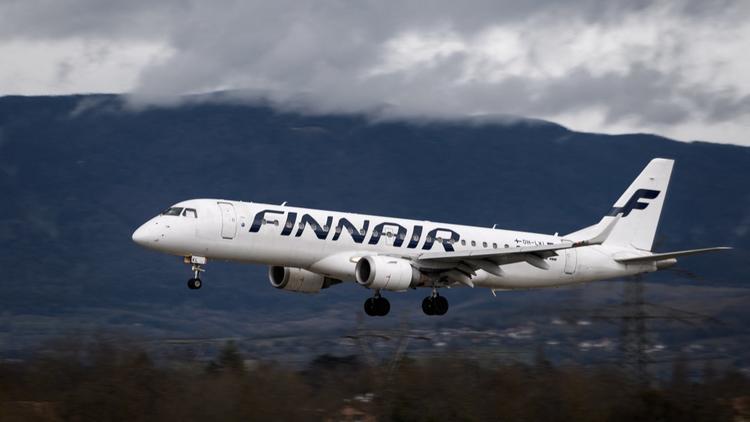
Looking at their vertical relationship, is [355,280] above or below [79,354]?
above

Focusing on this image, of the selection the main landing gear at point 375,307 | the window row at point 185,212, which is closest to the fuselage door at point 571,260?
the main landing gear at point 375,307

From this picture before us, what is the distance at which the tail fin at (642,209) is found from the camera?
2213 inches

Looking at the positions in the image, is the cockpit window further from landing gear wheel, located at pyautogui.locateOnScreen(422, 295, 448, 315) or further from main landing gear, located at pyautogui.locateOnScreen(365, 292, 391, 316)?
landing gear wheel, located at pyautogui.locateOnScreen(422, 295, 448, 315)

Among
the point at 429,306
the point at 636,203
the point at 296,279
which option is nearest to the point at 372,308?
the point at 429,306

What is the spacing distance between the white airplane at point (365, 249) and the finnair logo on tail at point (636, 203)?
144 inches

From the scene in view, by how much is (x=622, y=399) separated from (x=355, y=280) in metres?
15.0

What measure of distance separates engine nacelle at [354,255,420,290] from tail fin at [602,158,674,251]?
13.3 m

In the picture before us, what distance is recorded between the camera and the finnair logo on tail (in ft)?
186

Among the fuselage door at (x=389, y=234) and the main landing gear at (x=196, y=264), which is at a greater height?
the fuselage door at (x=389, y=234)

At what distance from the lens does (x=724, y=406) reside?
53.9m

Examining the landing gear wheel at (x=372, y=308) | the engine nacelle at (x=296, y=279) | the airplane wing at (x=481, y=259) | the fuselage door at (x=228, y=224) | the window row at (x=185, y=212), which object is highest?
the window row at (x=185, y=212)

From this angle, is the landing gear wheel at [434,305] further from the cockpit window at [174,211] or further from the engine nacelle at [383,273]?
the cockpit window at [174,211]

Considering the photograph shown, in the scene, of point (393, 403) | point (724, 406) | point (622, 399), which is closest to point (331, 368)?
point (393, 403)

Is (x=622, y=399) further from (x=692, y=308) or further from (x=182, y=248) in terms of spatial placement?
(x=182, y=248)
